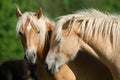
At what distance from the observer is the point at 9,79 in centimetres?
1738

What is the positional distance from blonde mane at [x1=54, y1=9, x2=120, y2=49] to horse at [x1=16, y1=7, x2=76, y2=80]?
124 cm

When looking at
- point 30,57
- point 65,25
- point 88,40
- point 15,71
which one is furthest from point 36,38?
point 15,71

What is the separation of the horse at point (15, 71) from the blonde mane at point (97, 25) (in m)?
8.37

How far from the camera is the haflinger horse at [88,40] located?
26.9 feet

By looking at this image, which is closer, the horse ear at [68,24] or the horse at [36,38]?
the horse ear at [68,24]

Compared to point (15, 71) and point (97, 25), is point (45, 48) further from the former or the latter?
point (15, 71)

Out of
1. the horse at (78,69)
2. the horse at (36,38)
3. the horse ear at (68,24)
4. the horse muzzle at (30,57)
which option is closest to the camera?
the horse ear at (68,24)

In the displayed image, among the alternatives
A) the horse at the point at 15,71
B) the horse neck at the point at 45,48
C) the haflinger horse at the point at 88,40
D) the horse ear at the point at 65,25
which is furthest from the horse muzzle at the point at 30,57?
the horse at the point at 15,71

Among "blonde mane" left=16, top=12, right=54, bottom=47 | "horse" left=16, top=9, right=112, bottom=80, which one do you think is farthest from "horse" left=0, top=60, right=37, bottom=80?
"blonde mane" left=16, top=12, right=54, bottom=47

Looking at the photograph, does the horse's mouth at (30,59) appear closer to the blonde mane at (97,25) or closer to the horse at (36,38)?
the horse at (36,38)

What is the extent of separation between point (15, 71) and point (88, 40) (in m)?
9.15

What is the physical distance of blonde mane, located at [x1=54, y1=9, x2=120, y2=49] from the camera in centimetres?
819

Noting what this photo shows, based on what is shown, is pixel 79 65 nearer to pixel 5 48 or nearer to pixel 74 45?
pixel 74 45

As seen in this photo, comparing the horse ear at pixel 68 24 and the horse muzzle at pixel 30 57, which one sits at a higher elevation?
the horse ear at pixel 68 24
